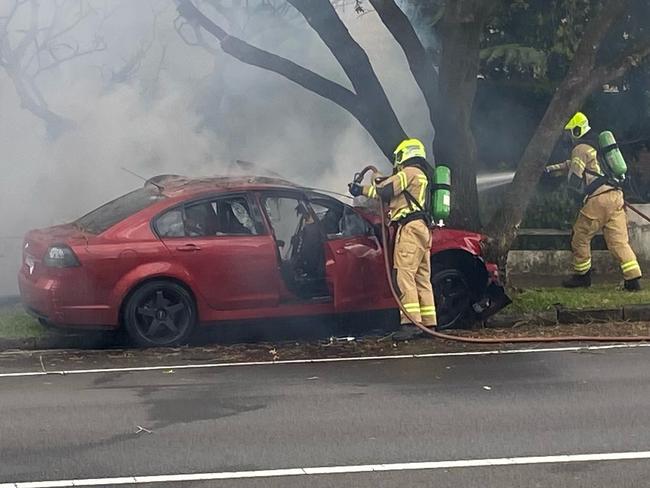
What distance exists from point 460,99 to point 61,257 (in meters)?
4.12

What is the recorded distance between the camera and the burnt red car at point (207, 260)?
8.70 m

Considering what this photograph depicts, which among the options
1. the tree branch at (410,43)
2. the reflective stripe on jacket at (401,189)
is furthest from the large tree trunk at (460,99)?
the reflective stripe on jacket at (401,189)

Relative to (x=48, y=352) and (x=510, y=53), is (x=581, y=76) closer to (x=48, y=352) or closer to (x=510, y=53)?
(x=510, y=53)

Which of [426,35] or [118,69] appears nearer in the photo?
[118,69]

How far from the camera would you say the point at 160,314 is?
8.88 meters

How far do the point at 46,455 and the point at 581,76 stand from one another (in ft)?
22.4

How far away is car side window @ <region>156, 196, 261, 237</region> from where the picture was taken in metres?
8.98

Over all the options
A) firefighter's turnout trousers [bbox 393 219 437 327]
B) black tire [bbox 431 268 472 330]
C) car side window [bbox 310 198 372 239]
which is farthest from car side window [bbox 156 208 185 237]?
black tire [bbox 431 268 472 330]

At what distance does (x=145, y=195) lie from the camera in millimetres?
9453

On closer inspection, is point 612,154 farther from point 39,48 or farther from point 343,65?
point 39,48

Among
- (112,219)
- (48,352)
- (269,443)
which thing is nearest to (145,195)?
(112,219)

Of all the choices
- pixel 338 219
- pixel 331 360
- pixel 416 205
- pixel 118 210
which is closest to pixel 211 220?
pixel 118 210

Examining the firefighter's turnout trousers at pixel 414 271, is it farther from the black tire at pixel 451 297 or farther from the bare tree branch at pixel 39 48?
the bare tree branch at pixel 39 48

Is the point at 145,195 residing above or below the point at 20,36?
below
